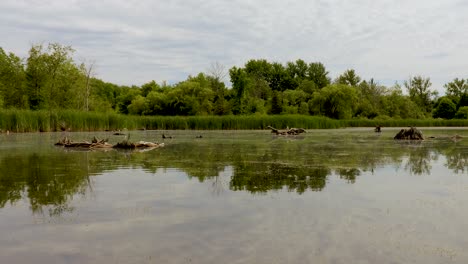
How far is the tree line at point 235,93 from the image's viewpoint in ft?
146

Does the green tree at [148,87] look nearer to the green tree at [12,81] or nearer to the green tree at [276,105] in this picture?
the green tree at [276,105]

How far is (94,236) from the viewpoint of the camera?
3727mm

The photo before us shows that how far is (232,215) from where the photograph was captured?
4.48m

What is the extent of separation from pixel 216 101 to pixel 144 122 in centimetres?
2785

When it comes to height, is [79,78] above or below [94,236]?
above

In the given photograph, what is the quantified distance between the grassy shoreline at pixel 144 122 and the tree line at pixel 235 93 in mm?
13015

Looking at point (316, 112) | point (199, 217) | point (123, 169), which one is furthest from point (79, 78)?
point (199, 217)

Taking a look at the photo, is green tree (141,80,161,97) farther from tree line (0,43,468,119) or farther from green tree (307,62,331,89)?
green tree (307,62,331,89)

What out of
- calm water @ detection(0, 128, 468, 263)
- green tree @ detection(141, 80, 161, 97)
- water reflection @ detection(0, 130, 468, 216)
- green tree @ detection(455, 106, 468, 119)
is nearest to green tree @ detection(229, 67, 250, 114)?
green tree @ detection(141, 80, 161, 97)

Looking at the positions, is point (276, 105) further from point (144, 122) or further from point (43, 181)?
point (43, 181)

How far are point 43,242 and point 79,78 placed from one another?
48.5 meters

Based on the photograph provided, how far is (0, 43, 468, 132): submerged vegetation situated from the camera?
109ft

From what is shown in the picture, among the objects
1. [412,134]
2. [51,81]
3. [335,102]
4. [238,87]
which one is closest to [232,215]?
[412,134]

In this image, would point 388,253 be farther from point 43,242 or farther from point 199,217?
point 43,242
